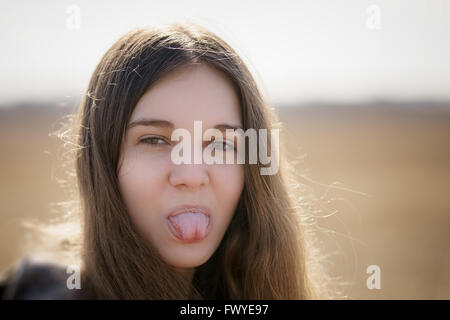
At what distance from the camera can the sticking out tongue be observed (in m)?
1.99

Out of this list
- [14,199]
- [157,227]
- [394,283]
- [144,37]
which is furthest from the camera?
[14,199]

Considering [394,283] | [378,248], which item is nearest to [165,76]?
[394,283]

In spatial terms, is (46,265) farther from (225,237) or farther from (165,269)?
(225,237)

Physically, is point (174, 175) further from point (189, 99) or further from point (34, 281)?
point (34, 281)

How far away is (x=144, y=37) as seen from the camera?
85.6 inches

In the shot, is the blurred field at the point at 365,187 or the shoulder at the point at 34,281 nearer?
the shoulder at the point at 34,281

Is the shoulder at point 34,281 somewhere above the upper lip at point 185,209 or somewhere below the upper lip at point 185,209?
below

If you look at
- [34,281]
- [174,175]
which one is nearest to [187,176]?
[174,175]

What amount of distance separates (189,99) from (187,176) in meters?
0.34

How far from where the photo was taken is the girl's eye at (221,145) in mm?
2073

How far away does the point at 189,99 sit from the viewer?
201 cm

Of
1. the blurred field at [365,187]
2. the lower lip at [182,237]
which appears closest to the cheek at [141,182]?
the lower lip at [182,237]

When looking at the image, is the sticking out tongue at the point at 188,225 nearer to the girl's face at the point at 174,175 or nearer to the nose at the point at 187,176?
the girl's face at the point at 174,175
